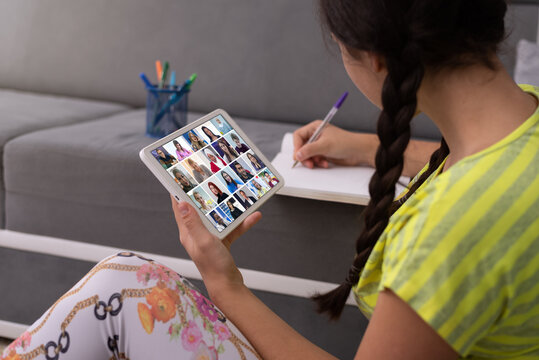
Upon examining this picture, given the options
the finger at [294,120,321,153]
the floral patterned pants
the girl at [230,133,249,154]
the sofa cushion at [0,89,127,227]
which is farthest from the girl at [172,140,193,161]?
the sofa cushion at [0,89,127,227]

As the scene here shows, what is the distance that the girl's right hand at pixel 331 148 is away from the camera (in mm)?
1060

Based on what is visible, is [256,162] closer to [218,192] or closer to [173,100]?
[218,192]

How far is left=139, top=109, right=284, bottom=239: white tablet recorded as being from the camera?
2.60 ft

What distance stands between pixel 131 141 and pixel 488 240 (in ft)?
3.08

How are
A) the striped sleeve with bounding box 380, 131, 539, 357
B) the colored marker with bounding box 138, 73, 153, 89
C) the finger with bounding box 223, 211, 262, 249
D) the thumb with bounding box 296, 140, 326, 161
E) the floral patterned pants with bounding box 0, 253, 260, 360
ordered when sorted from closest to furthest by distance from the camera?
1. the striped sleeve with bounding box 380, 131, 539, 357
2. the floral patterned pants with bounding box 0, 253, 260, 360
3. the finger with bounding box 223, 211, 262, 249
4. the thumb with bounding box 296, 140, 326, 161
5. the colored marker with bounding box 138, 73, 153, 89

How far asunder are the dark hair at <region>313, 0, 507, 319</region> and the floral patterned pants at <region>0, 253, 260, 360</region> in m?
0.25

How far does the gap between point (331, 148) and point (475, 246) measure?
62 centimetres

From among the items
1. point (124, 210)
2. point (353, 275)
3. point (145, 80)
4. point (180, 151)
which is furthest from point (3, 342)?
point (353, 275)

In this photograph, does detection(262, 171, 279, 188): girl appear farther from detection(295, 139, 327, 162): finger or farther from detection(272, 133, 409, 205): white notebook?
detection(295, 139, 327, 162): finger

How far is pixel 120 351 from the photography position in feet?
2.21

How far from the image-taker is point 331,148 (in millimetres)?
1073

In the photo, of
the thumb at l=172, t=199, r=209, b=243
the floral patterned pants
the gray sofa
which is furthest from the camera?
the gray sofa

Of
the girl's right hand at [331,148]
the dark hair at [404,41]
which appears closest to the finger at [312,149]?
the girl's right hand at [331,148]

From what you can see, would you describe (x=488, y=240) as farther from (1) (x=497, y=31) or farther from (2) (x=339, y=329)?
(2) (x=339, y=329)
